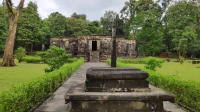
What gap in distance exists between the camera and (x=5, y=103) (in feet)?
13.5

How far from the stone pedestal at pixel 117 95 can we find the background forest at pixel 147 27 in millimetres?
25785

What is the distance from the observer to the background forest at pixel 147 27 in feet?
113

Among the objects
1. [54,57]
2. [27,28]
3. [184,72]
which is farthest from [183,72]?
[27,28]

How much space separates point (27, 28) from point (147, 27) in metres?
24.1

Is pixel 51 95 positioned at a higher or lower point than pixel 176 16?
lower

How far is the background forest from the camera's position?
113 feet

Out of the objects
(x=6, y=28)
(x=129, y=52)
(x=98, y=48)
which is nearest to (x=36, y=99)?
(x=98, y=48)

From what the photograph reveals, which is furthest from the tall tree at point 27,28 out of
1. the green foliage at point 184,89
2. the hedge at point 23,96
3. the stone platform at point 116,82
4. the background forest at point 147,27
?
the stone platform at point 116,82

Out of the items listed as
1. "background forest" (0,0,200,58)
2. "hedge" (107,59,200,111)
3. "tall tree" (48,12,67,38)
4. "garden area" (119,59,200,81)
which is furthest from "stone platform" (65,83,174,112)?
"tall tree" (48,12,67,38)

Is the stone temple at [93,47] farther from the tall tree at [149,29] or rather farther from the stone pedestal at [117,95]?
the stone pedestal at [117,95]

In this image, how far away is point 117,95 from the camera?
16.2 ft

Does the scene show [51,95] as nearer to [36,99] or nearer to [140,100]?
[36,99]

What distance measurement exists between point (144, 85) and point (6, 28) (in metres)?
37.6

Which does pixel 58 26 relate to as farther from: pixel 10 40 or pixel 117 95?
pixel 117 95
